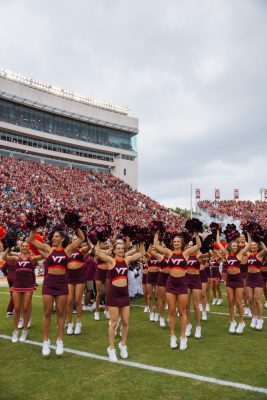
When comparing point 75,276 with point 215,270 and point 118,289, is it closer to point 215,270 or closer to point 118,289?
point 118,289

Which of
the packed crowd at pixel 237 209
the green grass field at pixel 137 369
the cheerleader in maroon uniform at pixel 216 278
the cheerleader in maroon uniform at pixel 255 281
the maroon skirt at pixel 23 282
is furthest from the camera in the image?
the packed crowd at pixel 237 209

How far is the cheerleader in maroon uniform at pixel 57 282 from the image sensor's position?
6180 mm

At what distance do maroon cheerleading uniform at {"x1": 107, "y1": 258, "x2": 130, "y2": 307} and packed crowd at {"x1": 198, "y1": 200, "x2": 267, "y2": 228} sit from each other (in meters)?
38.2

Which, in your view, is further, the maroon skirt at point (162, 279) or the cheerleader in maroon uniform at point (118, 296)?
the maroon skirt at point (162, 279)

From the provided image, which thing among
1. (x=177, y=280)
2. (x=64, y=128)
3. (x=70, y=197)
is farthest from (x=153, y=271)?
(x=64, y=128)

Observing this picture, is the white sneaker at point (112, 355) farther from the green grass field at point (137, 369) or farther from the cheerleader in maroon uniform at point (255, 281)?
the cheerleader in maroon uniform at point (255, 281)

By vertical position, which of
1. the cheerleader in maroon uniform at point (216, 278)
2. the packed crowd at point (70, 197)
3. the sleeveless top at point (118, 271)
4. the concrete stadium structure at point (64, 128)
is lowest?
the cheerleader in maroon uniform at point (216, 278)

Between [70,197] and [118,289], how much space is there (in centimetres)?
2820

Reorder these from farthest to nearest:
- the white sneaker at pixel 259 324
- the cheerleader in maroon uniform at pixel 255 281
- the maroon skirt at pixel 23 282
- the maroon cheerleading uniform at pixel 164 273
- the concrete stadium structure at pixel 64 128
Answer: the concrete stadium structure at pixel 64 128, the maroon cheerleading uniform at pixel 164 273, the cheerleader in maroon uniform at pixel 255 281, the white sneaker at pixel 259 324, the maroon skirt at pixel 23 282

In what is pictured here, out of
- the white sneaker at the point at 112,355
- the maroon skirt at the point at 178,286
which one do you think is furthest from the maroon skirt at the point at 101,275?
the white sneaker at the point at 112,355

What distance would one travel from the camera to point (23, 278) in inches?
284

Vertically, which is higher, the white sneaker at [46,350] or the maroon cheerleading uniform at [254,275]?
the maroon cheerleading uniform at [254,275]

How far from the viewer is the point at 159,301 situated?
879cm

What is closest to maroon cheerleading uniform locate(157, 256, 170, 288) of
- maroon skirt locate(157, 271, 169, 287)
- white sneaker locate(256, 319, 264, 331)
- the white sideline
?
maroon skirt locate(157, 271, 169, 287)
